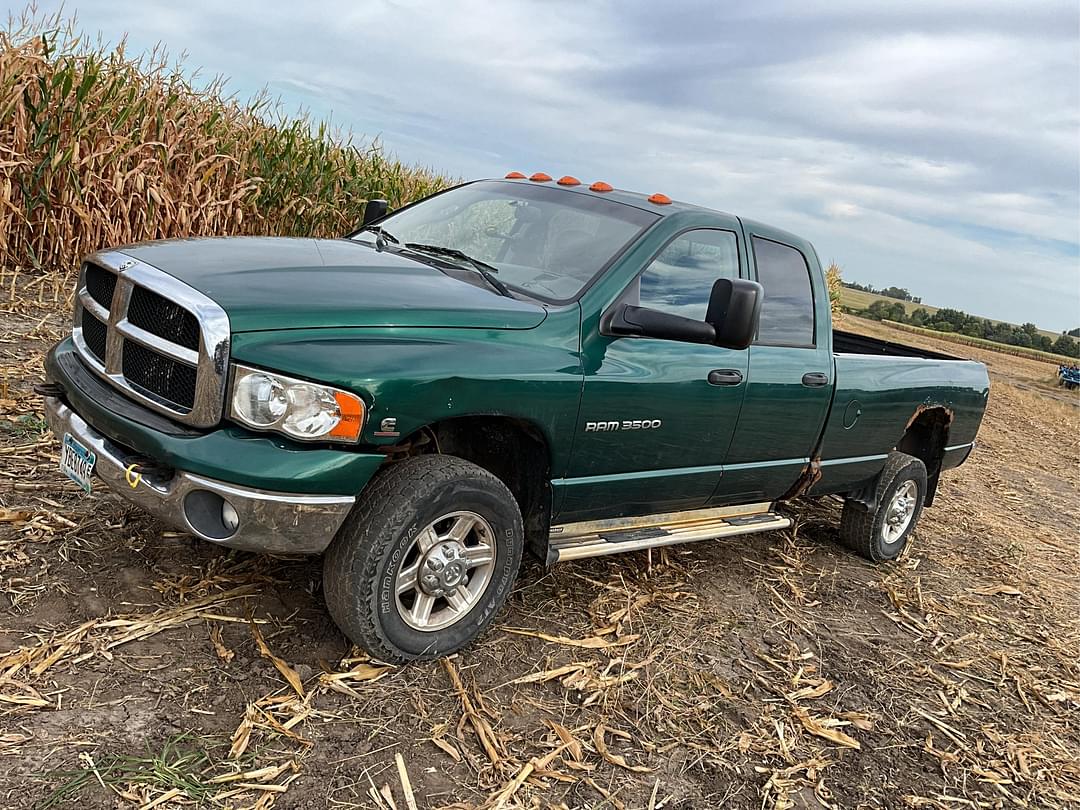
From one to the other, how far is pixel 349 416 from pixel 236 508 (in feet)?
1.58

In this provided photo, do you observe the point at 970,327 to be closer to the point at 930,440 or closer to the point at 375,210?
the point at 930,440

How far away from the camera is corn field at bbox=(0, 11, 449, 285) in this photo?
24.7 ft

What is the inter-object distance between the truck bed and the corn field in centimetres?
584

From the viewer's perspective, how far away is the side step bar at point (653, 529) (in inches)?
158

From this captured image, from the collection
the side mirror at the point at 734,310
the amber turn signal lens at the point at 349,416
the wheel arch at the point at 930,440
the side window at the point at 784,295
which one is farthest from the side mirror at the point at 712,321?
the wheel arch at the point at 930,440

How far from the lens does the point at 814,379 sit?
4898 mm

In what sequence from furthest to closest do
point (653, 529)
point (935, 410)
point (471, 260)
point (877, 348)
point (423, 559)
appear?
1. point (877, 348)
2. point (935, 410)
3. point (653, 529)
4. point (471, 260)
5. point (423, 559)

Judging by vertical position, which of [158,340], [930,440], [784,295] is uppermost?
[784,295]

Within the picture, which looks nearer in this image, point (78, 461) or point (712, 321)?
point (78, 461)

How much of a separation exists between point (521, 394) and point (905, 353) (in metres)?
4.07

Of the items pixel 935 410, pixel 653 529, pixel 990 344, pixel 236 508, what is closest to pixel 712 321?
pixel 653 529

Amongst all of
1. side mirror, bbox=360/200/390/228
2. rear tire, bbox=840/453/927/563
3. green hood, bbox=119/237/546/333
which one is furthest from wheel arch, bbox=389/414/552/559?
rear tire, bbox=840/453/927/563

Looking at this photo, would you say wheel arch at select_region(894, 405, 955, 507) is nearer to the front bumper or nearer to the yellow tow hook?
the front bumper

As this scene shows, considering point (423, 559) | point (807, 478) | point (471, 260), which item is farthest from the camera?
point (807, 478)
